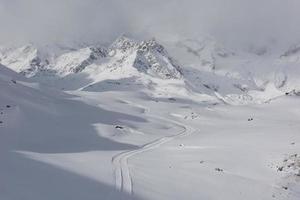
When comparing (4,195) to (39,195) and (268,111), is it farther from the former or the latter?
(268,111)

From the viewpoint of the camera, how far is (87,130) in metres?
78.8

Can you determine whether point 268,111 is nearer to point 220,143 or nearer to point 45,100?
point 45,100

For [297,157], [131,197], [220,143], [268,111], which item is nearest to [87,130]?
[220,143]

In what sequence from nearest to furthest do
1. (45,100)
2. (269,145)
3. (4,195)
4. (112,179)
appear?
(4,195) → (112,179) → (269,145) → (45,100)

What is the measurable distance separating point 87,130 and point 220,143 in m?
20.9

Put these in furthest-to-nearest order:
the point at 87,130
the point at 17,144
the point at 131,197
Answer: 1. the point at 87,130
2. the point at 17,144
3. the point at 131,197

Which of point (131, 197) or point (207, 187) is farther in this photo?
point (207, 187)

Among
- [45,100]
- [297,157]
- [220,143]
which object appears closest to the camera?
[297,157]

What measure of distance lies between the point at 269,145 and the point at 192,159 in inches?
439

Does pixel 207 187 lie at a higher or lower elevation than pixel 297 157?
lower

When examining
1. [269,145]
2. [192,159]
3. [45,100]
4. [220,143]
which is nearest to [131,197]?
[192,159]

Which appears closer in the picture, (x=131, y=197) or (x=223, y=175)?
(x=131, y=197)

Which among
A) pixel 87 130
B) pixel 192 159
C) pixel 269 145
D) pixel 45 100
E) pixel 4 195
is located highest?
pixel 45 100

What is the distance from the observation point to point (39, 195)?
89.4 feet
